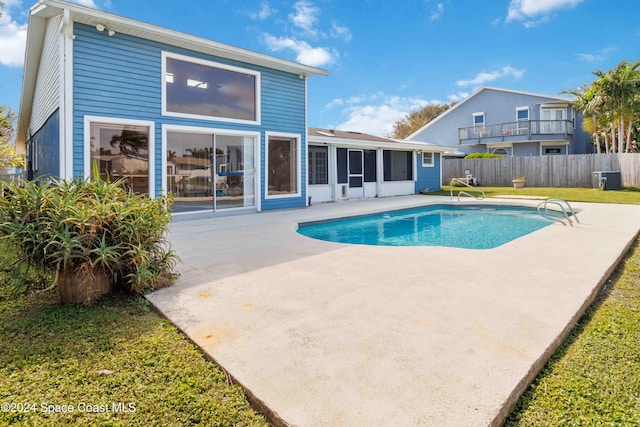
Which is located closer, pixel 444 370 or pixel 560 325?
pixel 444 370

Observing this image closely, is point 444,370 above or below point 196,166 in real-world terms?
below

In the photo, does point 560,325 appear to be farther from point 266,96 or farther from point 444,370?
→ point 266,96

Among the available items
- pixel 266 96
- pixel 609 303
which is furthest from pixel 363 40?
pixel 609 303

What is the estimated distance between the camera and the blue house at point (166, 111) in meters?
7.45

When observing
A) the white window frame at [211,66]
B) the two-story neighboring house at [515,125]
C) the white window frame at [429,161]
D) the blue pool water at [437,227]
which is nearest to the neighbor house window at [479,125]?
the two-story neighboring house at [515,125]

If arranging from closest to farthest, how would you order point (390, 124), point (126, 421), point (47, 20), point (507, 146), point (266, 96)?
point (126, 421) → point (47, 20) → point (266, 96) → point (507, 146) → point (390, 124)

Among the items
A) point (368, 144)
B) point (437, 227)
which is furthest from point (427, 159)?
point (437, 227)

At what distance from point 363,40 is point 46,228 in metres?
Answer: 19.2

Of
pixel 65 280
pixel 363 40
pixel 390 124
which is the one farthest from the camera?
pixel 390 124

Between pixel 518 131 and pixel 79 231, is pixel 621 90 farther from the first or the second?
pixel 79 231

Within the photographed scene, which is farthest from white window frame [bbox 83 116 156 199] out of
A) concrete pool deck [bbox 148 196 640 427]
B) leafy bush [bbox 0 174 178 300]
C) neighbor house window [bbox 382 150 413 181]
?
neighbor house window [bbox 382 150 413 181]

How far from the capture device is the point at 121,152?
807 cm

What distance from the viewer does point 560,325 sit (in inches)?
109

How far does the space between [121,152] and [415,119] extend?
34.8 meters
